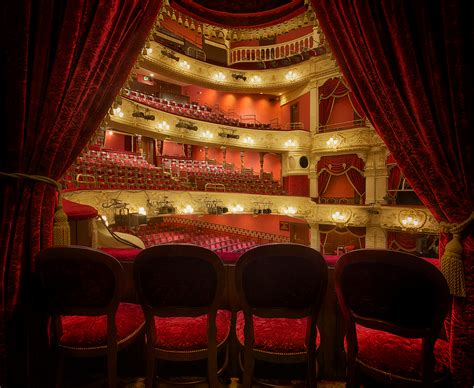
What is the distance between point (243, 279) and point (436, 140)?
915 millimetres

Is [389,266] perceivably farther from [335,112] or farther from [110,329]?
[335,112]

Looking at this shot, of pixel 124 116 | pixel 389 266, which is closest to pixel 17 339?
pixel 389 266

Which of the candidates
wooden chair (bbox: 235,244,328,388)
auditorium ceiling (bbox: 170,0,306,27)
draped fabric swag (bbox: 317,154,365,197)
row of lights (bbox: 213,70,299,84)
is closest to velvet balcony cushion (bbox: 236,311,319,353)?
wooden chair (bbox: 235,244,328,388)

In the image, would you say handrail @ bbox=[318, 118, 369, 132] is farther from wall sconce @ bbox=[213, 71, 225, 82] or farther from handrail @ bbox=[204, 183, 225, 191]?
wall sconce @ bbox=[213, 71, 225, 82]

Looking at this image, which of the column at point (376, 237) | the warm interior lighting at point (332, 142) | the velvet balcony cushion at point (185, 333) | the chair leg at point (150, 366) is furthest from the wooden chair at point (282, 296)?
the warm interior lighting at point (332, 142)

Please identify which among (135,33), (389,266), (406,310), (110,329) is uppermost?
(135,33)

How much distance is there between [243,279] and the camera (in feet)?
2.83

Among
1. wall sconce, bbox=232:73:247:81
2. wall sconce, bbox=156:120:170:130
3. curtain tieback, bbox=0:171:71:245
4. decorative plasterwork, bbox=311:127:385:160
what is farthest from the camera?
wall sconce, bbox=232:73:247:81

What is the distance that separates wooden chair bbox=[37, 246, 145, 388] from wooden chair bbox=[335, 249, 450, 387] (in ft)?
2.47

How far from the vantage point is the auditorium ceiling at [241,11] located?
5.52ft

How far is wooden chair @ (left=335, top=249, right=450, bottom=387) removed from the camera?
76 centimetres

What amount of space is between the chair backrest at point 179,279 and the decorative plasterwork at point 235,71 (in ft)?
26.8

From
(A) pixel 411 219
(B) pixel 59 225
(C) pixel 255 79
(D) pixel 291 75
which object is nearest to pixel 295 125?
(D) pixel 291 75

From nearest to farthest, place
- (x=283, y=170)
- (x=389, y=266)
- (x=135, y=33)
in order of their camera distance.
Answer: (x=389, y=266)
(x=135, y=33)
(x=283, y=170)
